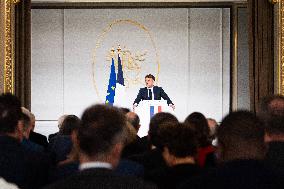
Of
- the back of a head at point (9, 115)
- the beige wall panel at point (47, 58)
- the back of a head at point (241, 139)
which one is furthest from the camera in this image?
the beige wall panel at point (47, 58)

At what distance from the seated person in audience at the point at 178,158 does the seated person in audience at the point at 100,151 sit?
1014 millimetres

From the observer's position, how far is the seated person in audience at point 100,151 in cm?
241

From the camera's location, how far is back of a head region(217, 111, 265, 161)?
2906mm

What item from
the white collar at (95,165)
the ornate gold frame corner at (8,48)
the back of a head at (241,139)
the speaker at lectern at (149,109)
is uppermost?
the ornate gold frame corner at (8,48)

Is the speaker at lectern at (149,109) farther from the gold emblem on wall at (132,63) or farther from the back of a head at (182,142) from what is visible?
the back of a head at (182,142)

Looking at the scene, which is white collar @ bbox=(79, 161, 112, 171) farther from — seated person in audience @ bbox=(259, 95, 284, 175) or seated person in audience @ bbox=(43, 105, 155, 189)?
seated person in audience @ bbox=(259, 95, 284, 175)

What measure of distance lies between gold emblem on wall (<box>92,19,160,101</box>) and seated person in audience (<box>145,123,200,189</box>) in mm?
14412

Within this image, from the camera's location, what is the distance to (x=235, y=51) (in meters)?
17.3

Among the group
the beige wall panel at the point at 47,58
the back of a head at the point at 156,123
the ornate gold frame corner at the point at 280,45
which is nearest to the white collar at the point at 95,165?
the back of a head at the point at 156,123

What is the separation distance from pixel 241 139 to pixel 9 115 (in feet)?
5.94

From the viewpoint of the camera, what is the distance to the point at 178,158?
3684 millimetres

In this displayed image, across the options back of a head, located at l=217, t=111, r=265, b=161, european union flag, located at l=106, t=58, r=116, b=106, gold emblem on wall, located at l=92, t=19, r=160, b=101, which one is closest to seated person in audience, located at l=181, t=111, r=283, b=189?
back of a head, located at l=217, t=111, r=265, b=161

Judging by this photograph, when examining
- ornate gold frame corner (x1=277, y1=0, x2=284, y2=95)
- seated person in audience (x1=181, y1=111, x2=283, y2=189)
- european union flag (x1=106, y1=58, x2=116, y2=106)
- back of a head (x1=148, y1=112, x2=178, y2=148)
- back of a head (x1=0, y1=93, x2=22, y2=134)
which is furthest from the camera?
european union flag (x1=106, y1=58, x2=116, y2=106)

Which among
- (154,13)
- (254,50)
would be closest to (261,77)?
(254,50)
